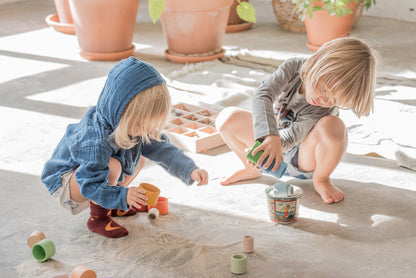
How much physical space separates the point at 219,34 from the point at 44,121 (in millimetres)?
1442

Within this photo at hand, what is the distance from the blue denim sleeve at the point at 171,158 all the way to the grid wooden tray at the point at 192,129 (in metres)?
0.52

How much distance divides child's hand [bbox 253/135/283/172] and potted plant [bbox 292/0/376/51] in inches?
78.4

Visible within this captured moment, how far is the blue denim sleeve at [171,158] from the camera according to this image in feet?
4.94

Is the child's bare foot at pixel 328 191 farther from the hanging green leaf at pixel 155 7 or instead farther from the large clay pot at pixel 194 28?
the large clay pot at pixel 194 28

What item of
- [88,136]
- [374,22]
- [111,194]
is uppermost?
[88,136]

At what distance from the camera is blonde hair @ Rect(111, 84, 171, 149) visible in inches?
52.5

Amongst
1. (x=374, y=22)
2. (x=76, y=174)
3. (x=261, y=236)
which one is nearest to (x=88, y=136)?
(x=76, y=174)

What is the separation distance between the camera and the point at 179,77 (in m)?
2.98

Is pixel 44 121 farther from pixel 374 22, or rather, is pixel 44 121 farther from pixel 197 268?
pixel 374 22

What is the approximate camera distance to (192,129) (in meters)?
2.21

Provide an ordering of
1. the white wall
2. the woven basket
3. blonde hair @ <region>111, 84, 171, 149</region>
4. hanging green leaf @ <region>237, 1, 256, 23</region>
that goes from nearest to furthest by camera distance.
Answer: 1. blonde hair @ <region>111, 84, 171, 149</region>
2. hanging green leaf @ <region>237, 1, 256, 23</region>
3. the woven basket
4. the white wall

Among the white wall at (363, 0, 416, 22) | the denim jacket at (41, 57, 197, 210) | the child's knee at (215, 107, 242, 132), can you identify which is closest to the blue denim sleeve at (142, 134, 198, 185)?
the denim jacket at (41, 57, 197, 210)

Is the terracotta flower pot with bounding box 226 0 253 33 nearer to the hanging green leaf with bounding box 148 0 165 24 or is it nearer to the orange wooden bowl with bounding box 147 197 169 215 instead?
the hanging green leaf with bounding box 148 0 165 24

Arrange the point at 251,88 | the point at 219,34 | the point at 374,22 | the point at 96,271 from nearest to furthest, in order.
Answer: the point at 96,271 → the point at 251,88 → the point at 219,34 → the point at 374,22
